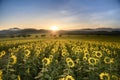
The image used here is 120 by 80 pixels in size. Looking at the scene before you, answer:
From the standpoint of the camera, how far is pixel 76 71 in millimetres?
4234

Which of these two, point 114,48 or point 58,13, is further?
point 114,48

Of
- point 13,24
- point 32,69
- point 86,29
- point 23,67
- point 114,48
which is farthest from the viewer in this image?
point 114,48

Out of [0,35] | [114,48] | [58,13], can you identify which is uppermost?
[58,13]

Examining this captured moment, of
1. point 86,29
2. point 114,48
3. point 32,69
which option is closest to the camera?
point 32,69

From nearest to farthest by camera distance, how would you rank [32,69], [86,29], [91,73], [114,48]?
1. [91,73]
2. [32,69]
3. [86,29]
4. [114,48]

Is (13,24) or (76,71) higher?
(13,24)

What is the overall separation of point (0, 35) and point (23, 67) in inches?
64.8

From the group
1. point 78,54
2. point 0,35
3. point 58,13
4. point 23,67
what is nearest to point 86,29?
point 58,13

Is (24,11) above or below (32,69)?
above

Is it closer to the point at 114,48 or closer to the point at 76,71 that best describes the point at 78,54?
the point at 76,71

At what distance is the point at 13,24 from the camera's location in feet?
19.2

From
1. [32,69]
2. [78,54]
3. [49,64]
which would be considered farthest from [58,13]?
[49,64]

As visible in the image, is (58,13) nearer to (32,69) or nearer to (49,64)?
(32,69)

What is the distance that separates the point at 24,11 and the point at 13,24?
454 millimetres
